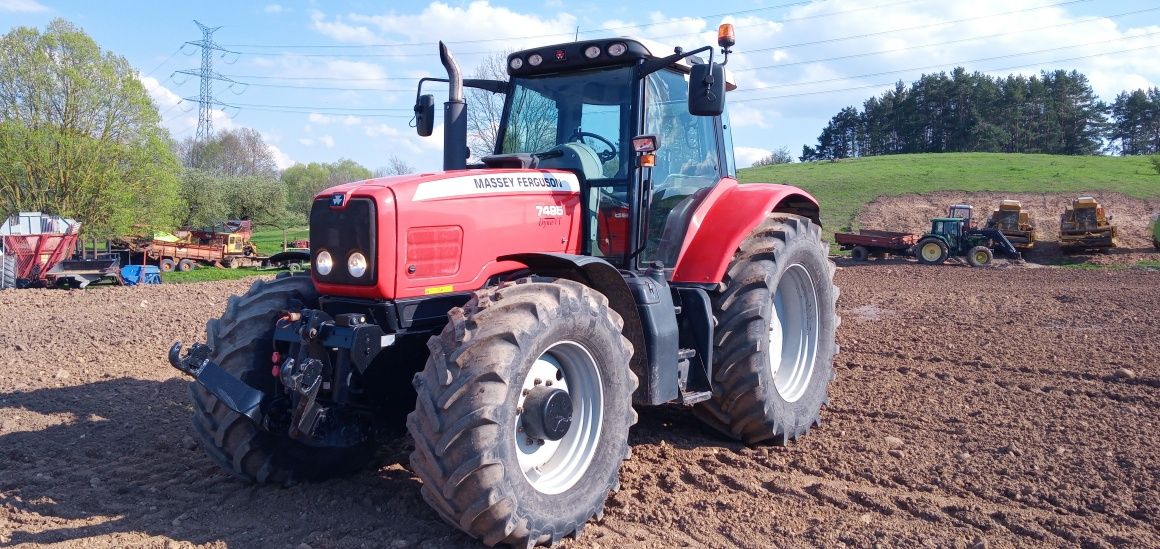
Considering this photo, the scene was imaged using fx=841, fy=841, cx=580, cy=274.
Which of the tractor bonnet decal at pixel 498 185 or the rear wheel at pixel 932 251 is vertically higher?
the tractor bonnet decal at pixel 498 185

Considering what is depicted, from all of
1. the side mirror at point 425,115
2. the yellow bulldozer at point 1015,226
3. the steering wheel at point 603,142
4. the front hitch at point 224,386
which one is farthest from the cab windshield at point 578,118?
the yellow bulldozer at point 1015,226

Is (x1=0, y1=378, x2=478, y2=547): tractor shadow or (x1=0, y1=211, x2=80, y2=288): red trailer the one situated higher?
(x1=0, y1=211, x2=80, y2=288): red trailer

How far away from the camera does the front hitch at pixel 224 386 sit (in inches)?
145

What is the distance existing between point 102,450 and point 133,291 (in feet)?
44.8

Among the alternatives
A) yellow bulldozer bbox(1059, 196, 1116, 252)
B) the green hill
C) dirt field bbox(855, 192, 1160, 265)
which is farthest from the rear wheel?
the green hill

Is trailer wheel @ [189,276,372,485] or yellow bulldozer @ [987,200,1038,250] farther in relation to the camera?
yellow bulldozer @ [987,200,1038,250]

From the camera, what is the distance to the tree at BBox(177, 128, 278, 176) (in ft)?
211

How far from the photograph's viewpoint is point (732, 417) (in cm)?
514

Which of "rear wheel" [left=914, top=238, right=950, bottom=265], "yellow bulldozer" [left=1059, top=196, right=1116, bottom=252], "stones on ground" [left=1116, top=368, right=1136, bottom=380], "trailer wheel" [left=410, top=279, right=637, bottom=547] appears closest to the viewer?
"trailer wheel" [left=410, top=279, right=637, bottom=547]

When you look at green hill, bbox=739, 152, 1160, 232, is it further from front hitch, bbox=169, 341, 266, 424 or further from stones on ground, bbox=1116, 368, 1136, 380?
front hitch, bbox=169, 341, 266, 424

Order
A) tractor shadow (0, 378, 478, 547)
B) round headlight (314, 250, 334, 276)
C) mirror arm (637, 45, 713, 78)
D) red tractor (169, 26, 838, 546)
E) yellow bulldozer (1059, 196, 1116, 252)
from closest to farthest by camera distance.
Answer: red tractor (169, 26, 838, 546) → tractor shadow (0, 378, 478, 547) → round headlight (314, 250, 334, 276) → mirror arm (637, 45, 713, 78) → yellow bulldozer (1059, 196, 1116, 252)

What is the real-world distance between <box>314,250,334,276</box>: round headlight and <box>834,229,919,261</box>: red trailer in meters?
24.2

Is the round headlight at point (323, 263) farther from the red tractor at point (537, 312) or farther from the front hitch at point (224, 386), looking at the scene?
the front hitch at point (224, 386)

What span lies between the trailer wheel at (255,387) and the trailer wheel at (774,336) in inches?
91.5
